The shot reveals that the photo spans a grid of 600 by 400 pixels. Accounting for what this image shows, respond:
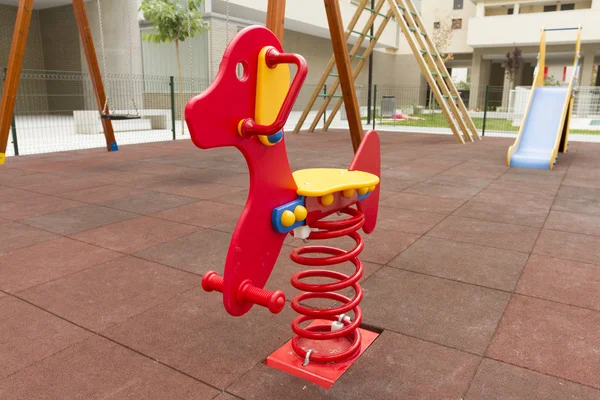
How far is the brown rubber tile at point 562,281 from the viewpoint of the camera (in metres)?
2.98

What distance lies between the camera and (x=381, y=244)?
13.1 ft

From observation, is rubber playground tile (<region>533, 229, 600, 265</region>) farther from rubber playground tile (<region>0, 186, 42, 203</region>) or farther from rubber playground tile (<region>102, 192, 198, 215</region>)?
rubber playground tile (<region>0, 186, 42, 203</region>)

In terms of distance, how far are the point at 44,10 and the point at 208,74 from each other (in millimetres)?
7367

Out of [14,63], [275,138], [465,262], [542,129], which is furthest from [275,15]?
[542,129]

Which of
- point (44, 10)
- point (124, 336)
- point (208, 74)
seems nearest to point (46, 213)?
point (124, 336)

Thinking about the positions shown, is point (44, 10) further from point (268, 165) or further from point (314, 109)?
point (268, 165)

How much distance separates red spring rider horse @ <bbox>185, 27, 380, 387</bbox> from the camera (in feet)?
5.67

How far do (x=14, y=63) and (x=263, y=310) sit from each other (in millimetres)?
6593

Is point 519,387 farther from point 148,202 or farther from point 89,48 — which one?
point 89,48

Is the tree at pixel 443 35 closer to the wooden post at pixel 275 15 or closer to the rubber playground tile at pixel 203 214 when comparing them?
the rubber playground tile at pixel 203 214

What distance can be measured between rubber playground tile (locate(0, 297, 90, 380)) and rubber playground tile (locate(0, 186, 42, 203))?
3135 mm

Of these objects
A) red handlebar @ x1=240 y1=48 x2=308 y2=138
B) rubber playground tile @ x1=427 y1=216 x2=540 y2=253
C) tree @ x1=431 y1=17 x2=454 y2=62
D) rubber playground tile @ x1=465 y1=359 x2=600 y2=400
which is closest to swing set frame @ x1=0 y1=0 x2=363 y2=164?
rubber playground tile @ x1=427 y1=216 x2=540 y2=253

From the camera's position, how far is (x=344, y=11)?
24.3 meters

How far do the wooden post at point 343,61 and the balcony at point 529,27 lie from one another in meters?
23.2
